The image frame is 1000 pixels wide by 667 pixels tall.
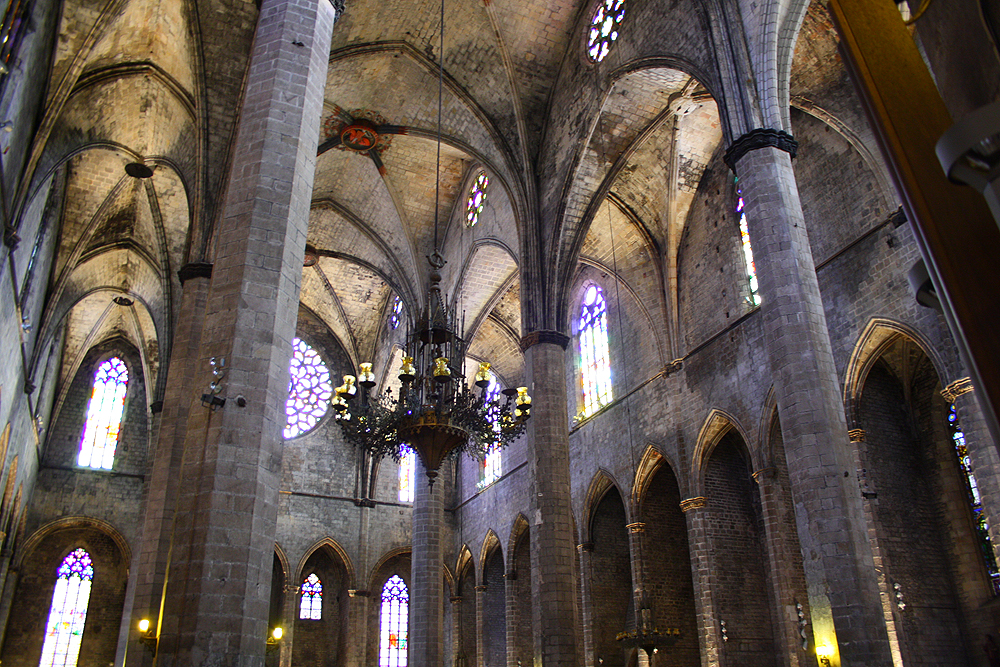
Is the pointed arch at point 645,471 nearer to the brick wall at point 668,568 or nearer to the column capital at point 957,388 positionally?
the brick wall at point 668,568

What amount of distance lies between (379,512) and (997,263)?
950 inches

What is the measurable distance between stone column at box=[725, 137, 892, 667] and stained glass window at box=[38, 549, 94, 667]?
2089 cm

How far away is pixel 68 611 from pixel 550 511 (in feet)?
53.7

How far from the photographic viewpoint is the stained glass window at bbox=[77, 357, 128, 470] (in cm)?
2302

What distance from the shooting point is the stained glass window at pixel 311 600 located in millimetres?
22609

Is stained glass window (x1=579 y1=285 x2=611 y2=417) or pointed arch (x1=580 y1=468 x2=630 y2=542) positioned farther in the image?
stained glass window (x1=579 y1=285 x2=611 y2=417)

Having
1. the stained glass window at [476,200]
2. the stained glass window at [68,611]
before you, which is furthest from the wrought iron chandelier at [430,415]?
the stained glass window at [68,611]

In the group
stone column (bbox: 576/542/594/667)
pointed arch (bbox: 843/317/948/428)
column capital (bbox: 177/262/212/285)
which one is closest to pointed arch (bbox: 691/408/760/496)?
pointed arch (bbox: 843/317/948/428)

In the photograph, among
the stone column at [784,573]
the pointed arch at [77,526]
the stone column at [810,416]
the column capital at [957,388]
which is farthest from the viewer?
the pointed arch at [77,526]

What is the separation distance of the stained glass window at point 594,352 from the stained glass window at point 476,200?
379cm

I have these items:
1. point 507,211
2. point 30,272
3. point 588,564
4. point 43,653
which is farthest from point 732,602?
point 43,653

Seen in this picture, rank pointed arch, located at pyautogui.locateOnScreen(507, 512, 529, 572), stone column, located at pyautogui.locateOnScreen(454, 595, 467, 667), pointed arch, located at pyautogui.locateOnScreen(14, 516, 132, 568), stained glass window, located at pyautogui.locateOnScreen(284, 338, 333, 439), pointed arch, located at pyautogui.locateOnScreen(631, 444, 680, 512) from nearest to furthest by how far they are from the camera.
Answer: pointed arch, located at pyautogui.locateOnScreen(631, 444, 680, 512) → pointed arch, located at pyautogui.locateOnScreen(14, 516, 132, 568) → pointed arch, located at pyautogui.locateOnScreen(507, 512, 529, 572) → stone column, located at pyautogui.locateOnScreen(454, 595, 467, 667) → stained glass window, located at pyautogui.locateOnScreen(284, 338, 333, 439)

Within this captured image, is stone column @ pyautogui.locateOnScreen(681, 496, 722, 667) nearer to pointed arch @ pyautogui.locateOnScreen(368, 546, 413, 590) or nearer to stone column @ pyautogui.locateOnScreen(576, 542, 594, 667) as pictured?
stone column @ pyautogui.locateOnScreen(576, 542, 594, 667)

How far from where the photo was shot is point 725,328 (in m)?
15.3
